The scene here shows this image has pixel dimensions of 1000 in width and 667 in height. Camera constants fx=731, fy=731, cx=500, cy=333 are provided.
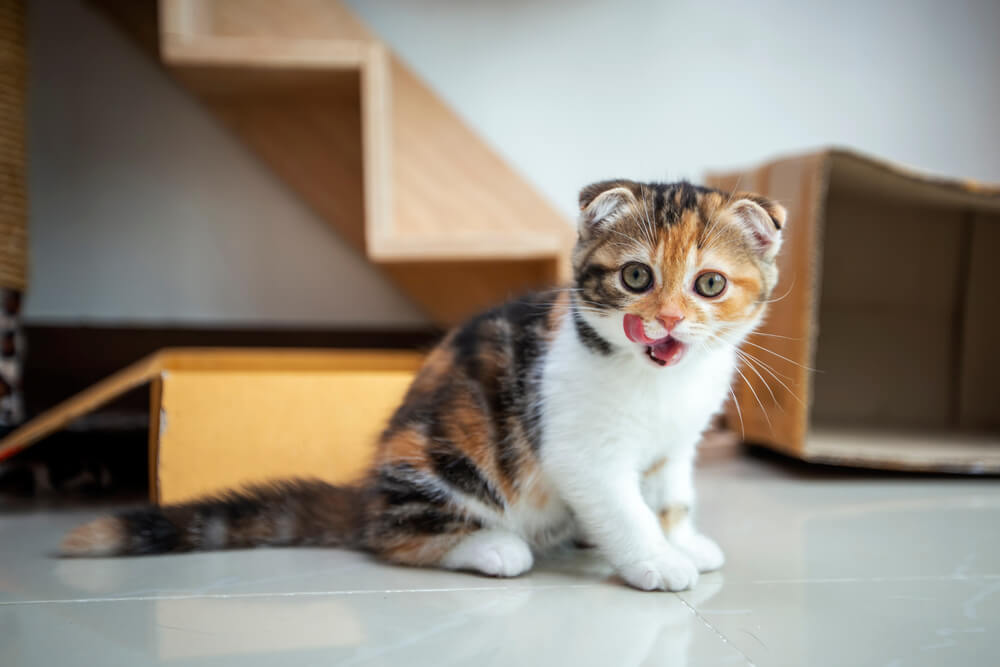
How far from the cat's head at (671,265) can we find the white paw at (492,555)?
34cm

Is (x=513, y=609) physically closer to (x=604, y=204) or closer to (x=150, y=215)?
(x=604, y=204)

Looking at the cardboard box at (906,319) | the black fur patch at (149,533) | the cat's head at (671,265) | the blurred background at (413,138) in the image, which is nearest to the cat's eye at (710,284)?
the cat's head at (671,265)

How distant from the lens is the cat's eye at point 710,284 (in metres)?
0.95

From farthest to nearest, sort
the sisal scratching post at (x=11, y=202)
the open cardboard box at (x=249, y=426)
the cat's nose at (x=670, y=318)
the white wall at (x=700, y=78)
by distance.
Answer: the white wall at (x=700, y=78), the sisal scratching post at (x=11, y=202), the open cardboard box at (x=249, y=426), the cat's nose at (x=670, y=318)

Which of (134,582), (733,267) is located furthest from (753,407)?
(134,582)

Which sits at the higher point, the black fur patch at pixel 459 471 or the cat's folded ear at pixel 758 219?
the cat's folded ear at pixel 758 219

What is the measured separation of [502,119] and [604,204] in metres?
1.45

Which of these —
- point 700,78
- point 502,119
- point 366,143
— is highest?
point 700,78

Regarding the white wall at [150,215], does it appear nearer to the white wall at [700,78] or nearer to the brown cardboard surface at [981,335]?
the white wall at [700,78]

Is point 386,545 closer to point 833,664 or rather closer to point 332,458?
point 332,458

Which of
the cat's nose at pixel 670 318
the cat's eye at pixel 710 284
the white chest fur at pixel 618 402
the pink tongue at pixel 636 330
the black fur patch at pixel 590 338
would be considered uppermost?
the cat's eye at pixel 710 284

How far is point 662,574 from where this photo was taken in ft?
3.22

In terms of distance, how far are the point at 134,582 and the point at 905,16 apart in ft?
8.88

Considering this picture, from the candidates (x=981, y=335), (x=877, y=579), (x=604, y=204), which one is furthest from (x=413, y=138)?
(x=981, y=335)
